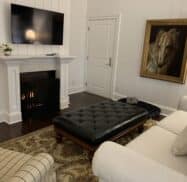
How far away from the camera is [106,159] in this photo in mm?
1377

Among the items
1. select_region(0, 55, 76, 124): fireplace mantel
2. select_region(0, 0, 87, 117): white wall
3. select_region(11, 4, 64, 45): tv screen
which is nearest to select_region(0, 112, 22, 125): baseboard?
select_region(0, 55, 76, 124): fireplace mantel

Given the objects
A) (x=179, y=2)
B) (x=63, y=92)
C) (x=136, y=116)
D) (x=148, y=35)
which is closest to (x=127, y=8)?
(x=148, y=35)

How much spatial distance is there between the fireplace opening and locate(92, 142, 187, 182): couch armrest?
2528mm

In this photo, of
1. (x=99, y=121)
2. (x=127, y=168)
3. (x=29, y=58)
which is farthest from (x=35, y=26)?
(x=127, y=168)

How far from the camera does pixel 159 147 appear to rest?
1.89 meters

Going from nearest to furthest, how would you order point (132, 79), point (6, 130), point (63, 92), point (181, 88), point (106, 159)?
point (106, 159) → point (6, 130) → point (181, 88) → point (63, 92) → point (132, 79)

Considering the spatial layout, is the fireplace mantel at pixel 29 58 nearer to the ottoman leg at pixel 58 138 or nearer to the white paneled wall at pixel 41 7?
the white paneled wall at pixel 41 7

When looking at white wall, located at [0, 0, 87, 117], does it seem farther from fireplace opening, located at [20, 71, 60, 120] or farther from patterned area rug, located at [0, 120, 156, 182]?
patterned area rug, located at [0, 120, 156, 182]

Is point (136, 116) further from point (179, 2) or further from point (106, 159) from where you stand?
point (179, 2)

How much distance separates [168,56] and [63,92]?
2.38 metres

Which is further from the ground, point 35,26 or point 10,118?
point 35,26

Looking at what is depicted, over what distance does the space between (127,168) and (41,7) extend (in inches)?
136

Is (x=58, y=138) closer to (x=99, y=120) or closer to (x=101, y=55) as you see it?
(x=99, y=120)

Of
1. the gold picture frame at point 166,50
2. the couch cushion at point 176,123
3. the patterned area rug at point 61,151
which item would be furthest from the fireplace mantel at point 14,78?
the couch cushion at point 176,123
